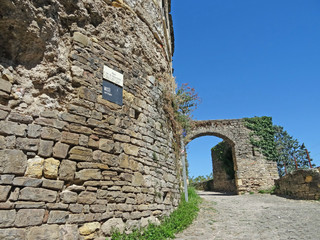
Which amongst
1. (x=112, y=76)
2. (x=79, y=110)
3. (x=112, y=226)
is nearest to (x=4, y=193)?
(x=79, y=110)

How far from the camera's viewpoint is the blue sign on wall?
3.85m

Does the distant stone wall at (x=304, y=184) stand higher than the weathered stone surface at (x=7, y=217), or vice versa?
the distant stone wall at (x=304, y=184)

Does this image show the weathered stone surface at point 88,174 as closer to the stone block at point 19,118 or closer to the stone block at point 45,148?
Result: the stone block at point 45,148

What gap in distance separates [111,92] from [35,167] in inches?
67.7

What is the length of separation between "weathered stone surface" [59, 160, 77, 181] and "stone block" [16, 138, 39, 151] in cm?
39

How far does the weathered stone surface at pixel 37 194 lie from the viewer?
102 inches

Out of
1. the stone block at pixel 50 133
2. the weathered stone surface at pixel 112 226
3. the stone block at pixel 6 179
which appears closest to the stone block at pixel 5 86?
the stone block at pixel 50 133

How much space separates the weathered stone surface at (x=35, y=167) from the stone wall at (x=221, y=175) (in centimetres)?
1294

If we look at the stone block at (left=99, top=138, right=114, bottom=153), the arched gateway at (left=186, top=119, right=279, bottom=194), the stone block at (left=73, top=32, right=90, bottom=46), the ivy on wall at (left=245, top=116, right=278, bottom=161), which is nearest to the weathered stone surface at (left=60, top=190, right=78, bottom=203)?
the stone block at (left=99, top=138, right=114, bottom=153)

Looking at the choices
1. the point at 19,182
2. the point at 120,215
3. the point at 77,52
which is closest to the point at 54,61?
the point at 77,52

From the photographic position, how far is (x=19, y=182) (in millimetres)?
2584

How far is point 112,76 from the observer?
4066 millimetres

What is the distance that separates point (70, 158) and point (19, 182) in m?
0.65

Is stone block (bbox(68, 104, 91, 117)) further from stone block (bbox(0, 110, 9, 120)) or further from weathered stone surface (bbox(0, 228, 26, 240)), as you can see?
weathered stone surface (bbox(0, 228, 26, 240))
